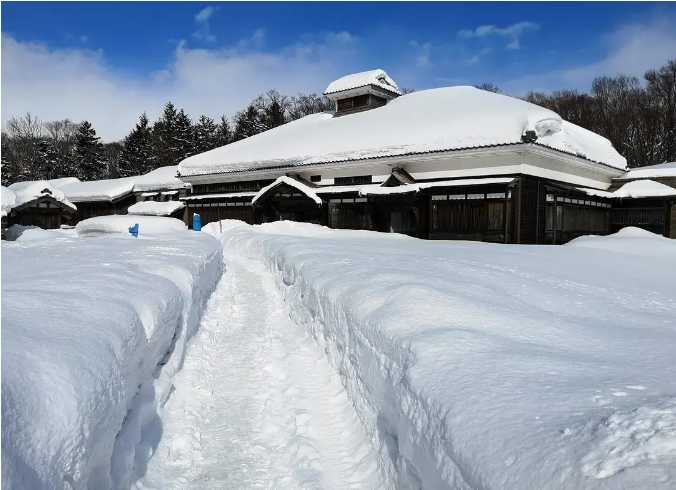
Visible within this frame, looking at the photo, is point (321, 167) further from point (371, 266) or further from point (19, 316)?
point (19, 316)

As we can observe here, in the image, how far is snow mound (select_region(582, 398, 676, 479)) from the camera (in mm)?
1893

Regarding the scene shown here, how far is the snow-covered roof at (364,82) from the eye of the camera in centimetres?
2820

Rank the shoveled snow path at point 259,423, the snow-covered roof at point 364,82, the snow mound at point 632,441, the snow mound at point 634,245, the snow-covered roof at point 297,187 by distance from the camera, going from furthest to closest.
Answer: the snow-covered roof at point 364,82 → the snow-covered roof at point 297,187 → the snow mound at point 634,245 → the shoveled snow path at point 259,423 → the snow mound at point 632,441

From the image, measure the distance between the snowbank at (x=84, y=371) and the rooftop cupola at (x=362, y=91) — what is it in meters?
24.9

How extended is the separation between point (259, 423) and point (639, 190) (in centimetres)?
2243

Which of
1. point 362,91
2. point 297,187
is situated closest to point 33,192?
point 297,187

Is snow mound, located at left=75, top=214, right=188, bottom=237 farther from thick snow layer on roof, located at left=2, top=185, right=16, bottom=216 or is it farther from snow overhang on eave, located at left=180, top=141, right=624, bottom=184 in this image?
snow overhang on eave, located at left=180, top=141, right=624, bottom=184

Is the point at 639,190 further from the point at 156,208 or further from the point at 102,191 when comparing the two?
the point at 102,191

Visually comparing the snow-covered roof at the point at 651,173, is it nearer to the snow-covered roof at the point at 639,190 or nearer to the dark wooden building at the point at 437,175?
the dark wooden building at the point at 437,175

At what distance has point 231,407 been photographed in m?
4.53

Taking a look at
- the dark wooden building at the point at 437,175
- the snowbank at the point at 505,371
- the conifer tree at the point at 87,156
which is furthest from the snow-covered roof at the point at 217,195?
the conifer tree at the point at 87,156

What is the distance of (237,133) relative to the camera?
55.3 meters

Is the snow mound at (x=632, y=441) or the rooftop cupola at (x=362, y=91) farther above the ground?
the rooftop cupola at (x=362, y=91)

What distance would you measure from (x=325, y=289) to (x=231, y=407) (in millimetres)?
2549
